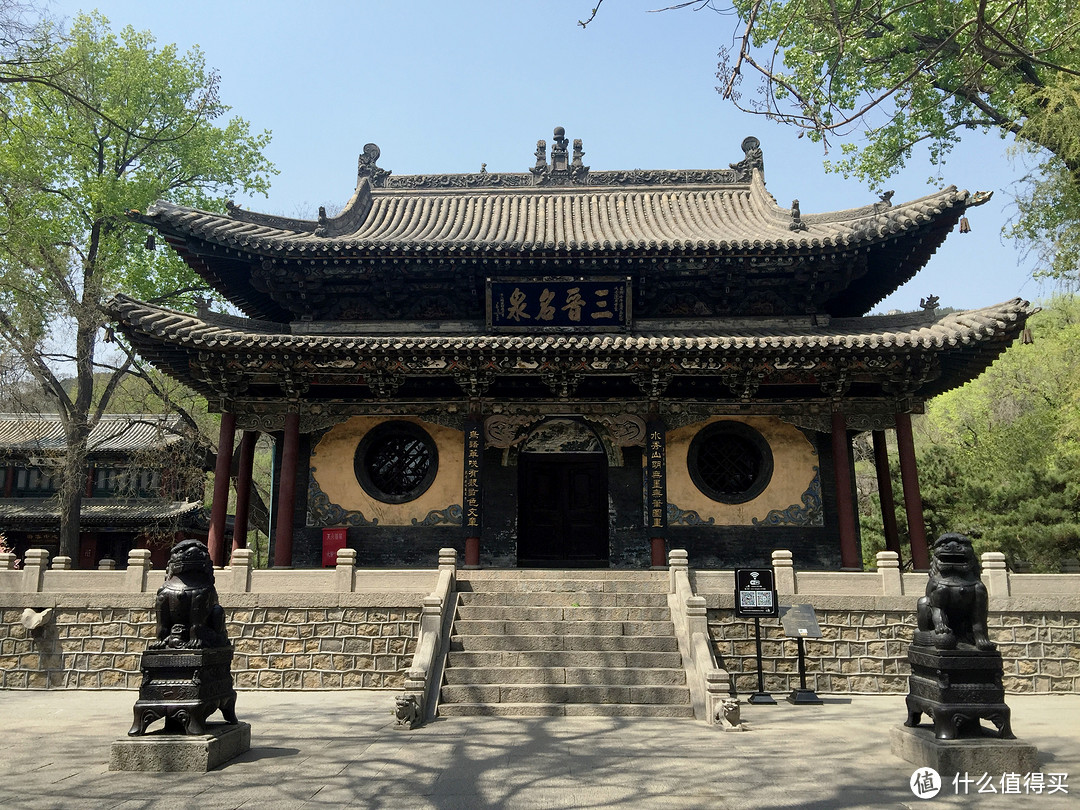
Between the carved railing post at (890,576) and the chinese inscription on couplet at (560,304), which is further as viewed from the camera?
the chinese inscription on couplet at (560,304)

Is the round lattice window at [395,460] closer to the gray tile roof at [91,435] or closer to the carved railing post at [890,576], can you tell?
the carved railing post at [890,576]

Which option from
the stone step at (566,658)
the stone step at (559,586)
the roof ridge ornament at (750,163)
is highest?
the roof ridge ornament at (750,163)

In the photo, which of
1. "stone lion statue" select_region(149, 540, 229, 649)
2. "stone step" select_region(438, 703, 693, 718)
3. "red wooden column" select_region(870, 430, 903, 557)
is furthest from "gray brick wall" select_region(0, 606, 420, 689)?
"red wooden column" select_region(870, 430, 903, 557)

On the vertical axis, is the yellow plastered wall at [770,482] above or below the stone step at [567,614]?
above

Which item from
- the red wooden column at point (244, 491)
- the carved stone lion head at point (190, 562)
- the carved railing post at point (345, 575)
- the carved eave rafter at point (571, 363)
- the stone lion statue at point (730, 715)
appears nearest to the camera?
the carved stone lion head at point (190, 562)

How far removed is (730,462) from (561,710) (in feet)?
20.1

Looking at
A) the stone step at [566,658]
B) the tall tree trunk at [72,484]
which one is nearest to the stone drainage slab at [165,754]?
the stone step at [566,658]

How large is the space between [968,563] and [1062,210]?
10346 millimetres

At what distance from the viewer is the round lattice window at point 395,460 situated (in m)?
12.8

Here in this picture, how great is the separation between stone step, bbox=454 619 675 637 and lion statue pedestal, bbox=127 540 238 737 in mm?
3488

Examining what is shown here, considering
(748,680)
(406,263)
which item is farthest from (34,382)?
(748,680)

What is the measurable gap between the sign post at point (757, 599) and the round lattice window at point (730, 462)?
346cm

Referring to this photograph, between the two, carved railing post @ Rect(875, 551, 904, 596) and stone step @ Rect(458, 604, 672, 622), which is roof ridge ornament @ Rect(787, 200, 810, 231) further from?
stone step @ Rect(458, 604, 672, 622)

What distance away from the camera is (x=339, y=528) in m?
12.6
